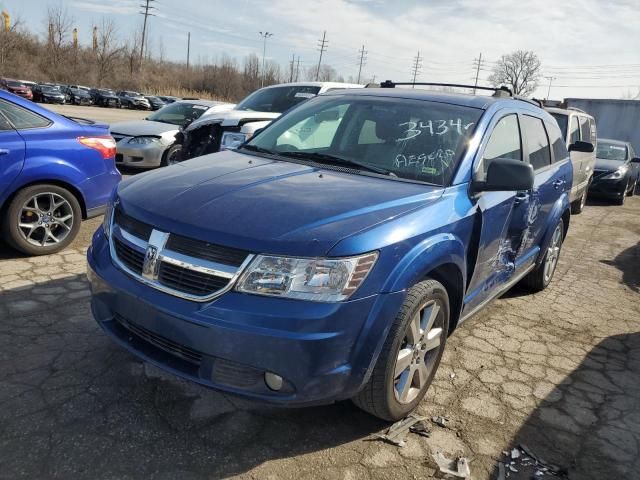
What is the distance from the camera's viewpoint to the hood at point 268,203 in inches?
89.6

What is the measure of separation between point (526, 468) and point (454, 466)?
368mm

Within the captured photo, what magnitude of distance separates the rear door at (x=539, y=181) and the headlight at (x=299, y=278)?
2329 millimetres

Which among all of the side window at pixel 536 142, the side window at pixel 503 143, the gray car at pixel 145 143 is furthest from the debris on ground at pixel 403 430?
the gray car at pixel 145 143

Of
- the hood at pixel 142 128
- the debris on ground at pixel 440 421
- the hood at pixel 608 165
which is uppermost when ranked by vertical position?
the hood at pixel 608 165

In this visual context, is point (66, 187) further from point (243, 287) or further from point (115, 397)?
point (243, 287)

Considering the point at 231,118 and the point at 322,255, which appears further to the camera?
the point at 231,118

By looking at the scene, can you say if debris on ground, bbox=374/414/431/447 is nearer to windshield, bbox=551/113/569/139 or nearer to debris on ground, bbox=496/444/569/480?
debris on ground, bbox=496/444/569/480

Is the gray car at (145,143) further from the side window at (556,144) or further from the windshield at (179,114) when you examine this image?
the side window at (556,144)

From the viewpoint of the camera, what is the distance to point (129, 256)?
2.59 meters

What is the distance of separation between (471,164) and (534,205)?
1.23m

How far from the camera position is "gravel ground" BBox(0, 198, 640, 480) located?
2.42 metres

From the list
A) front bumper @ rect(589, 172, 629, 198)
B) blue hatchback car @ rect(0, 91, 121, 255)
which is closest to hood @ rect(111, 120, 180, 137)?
blue hatchback car @ rect(0, 91, 121, 255)

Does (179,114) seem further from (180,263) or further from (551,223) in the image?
(180,263)

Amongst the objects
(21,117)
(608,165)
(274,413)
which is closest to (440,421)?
(274,413)
